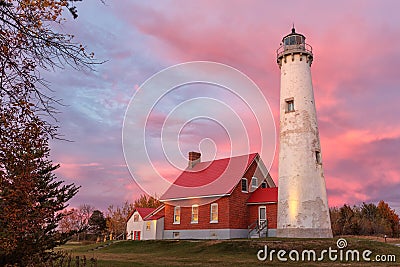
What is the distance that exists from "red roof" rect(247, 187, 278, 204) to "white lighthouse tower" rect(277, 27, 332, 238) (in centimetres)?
298

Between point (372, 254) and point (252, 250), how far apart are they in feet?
21.3

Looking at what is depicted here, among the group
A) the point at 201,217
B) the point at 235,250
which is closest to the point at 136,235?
the point at 201,217

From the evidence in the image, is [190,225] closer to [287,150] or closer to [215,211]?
[215,211]

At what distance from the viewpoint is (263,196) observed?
3023 centimetres

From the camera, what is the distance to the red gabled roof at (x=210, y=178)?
31016 millimetres

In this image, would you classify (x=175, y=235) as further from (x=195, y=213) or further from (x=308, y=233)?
(x=308, y=233)

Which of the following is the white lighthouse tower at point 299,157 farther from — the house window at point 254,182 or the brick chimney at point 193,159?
the brick chimney at point 193,159

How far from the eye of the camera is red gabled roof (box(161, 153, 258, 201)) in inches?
1221

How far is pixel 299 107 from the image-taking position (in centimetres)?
2641

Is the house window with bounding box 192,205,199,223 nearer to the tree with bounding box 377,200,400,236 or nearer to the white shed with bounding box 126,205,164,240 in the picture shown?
the white shed with bounding box 126,205,164,240

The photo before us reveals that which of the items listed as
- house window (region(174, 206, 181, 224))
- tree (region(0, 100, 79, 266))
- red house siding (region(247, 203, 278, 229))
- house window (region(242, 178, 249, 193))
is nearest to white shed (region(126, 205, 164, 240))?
house window (region(174, 206, 181, 224))

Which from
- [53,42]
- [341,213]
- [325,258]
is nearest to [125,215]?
[341,213]

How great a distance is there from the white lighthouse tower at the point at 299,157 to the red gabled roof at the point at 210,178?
5657 millimetres

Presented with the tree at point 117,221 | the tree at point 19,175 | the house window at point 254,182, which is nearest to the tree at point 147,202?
the tree at point 117,221
